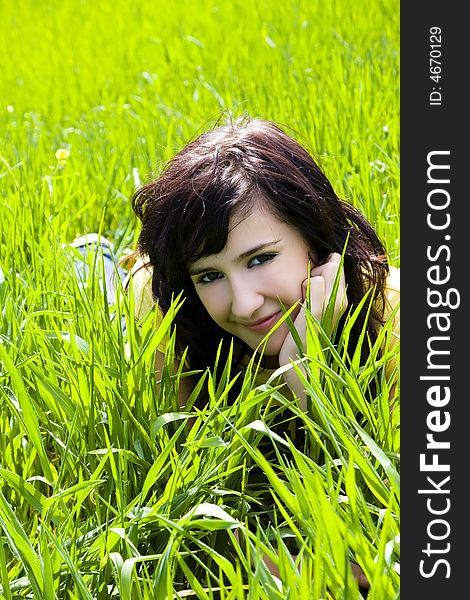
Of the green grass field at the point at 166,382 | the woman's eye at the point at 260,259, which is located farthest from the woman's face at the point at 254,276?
the green grass field at the point at 166,382

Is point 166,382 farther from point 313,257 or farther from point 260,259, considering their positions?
point 313,257

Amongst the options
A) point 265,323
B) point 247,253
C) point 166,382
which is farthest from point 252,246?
point 166,382

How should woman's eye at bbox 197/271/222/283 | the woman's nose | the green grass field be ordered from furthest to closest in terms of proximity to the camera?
1. woman's eye at bbox 197/271/222/283
2. the woman's nose
3. the green grass field

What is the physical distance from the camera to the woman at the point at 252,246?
1534 mm

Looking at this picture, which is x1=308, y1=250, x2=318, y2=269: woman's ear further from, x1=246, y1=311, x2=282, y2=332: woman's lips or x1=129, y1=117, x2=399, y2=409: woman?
x1=246, y1=311, x2=282, y2=332: woman's lips

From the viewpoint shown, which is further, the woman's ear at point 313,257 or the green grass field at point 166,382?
the woman's ear at point 313,257

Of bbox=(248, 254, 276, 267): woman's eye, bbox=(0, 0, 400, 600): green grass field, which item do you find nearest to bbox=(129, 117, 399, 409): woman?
bbox=(248, 254, 276, 267): woman's eye

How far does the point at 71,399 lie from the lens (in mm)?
1412

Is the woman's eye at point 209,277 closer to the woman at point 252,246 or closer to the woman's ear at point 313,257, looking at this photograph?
the woman at point 252,246

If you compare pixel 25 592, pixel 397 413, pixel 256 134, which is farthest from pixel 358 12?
pixel 25 592

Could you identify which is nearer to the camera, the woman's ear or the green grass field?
the green grass field

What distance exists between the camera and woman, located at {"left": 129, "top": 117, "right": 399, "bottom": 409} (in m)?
1.53

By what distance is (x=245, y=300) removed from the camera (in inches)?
58.9

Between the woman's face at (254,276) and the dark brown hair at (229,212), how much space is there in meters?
0.02
